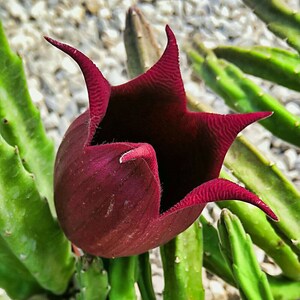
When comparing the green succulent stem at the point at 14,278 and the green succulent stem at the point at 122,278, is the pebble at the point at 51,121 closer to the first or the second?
the green succulent stem at the point at 14,278

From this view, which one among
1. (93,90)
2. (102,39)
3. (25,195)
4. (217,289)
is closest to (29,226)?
(25,195)

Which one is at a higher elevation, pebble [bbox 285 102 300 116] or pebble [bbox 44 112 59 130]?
pebble [bbox 285 102 300 116]

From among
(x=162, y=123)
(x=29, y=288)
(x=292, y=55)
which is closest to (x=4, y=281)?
(x=29, y=288)

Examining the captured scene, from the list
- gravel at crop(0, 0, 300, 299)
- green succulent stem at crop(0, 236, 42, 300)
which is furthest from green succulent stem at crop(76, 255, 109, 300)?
gravel at crop(0, 0, 300, 299)

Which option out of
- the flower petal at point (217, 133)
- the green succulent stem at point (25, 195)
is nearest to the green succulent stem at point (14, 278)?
the green succulent stem at point (25, 195)

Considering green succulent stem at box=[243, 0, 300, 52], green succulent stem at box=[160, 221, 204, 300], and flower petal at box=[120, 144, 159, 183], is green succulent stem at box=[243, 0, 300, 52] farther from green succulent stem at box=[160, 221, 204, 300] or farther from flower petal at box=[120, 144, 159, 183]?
flower petal at box=[120, 144, 159, 183]

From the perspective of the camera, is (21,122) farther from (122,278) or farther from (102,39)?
(102,39)

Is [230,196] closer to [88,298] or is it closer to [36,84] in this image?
[88,298]
